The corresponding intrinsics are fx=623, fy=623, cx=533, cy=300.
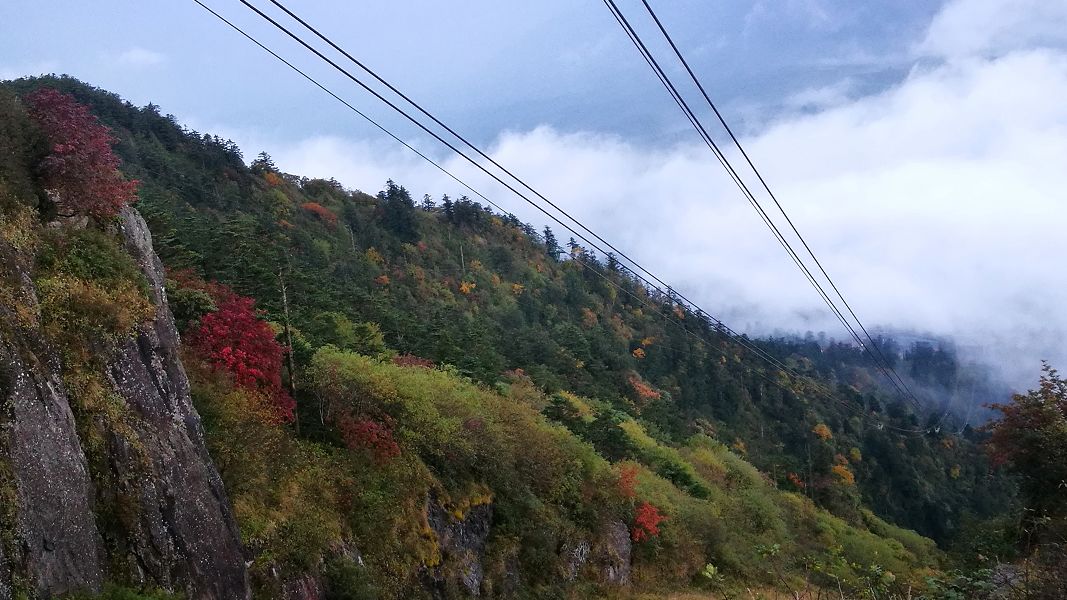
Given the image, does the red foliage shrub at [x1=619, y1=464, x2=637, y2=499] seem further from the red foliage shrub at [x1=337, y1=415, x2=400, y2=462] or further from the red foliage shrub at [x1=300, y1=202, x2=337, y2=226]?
the red foliage shrub at [x1=300, y1=202, x2=337, y2=226]

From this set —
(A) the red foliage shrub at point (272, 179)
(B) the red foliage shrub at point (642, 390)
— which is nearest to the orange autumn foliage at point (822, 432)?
(B) the red foliage shrub at point (642, 390)

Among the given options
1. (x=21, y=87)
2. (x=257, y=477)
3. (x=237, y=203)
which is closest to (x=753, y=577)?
(x=257, y=477)

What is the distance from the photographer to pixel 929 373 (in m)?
180

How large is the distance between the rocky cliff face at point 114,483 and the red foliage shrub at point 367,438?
177 inches

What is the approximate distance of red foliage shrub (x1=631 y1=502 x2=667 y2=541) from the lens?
20.4 meters

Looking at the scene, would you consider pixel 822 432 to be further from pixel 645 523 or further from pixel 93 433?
pixel 93 433

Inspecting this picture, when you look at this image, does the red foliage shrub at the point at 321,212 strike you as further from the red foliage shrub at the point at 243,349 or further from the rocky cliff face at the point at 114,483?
the rocky cliff face at the point at 114,483

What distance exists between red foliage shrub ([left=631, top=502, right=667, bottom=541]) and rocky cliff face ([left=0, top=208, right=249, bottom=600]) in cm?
1435

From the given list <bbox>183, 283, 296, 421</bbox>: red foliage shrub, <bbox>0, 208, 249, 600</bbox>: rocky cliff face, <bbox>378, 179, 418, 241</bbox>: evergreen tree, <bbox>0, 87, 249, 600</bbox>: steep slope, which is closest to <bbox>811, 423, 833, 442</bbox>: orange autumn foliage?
<bbox>378, 179, 418, 241</bbox>: evergreen tree

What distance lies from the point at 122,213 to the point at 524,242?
63929 millimetres

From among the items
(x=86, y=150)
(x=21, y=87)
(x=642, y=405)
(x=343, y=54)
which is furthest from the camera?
(x=642, y=405)

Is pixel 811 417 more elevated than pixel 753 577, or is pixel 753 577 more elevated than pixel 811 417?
pixel 811 417

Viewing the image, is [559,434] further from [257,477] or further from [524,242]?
[524,242]

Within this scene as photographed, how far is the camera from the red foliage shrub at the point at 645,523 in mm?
20375
